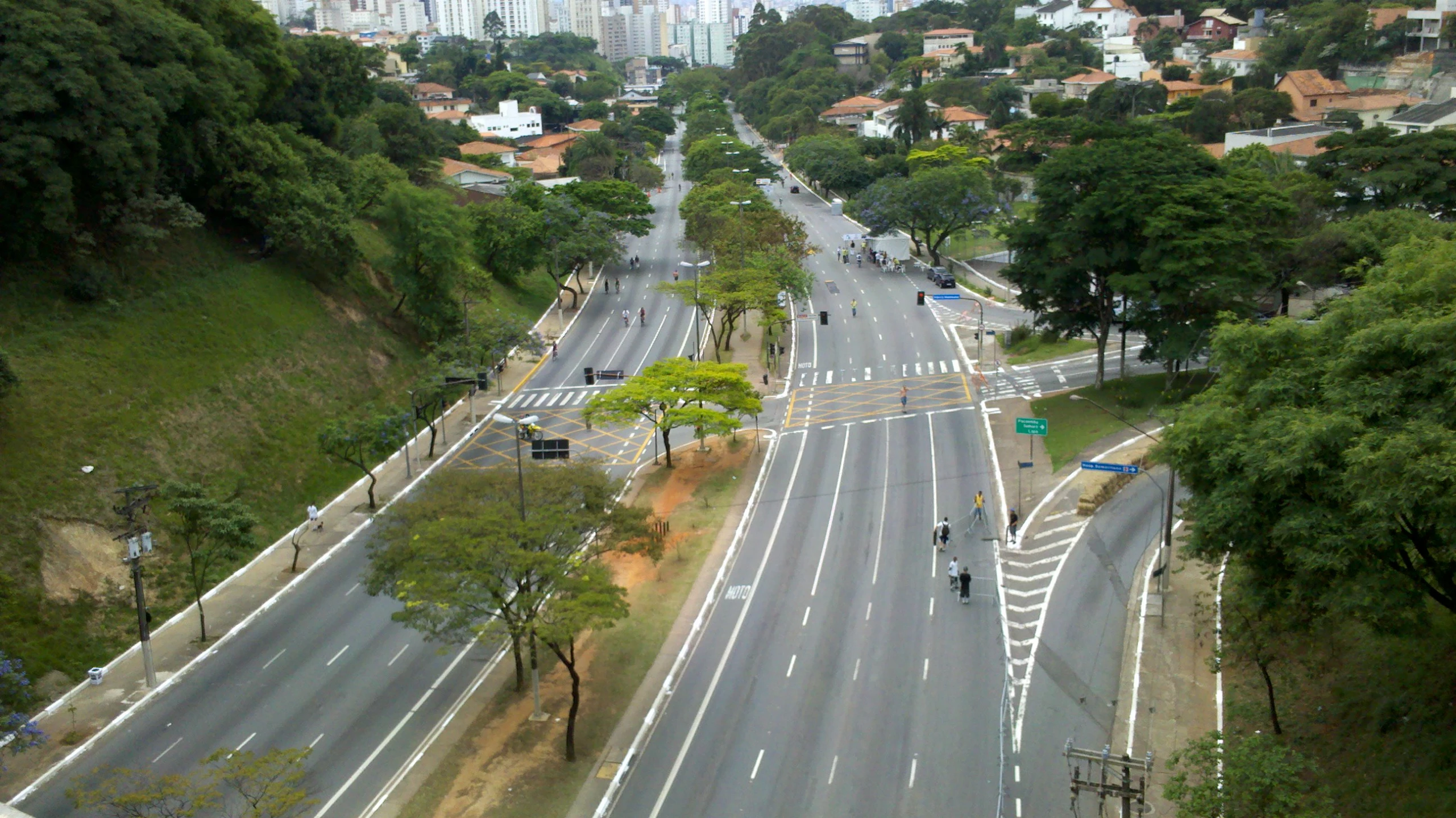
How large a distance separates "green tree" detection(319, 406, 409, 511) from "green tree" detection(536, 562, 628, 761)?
17.8 meters

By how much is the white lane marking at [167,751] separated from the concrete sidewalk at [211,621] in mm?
2109

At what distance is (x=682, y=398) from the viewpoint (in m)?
48.0

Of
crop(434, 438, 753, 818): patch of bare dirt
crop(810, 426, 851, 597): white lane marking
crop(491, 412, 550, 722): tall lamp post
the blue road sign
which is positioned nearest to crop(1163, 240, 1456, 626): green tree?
the blue road sign

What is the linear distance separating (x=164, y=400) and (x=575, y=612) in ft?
81.0

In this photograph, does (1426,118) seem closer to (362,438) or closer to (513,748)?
(362,438)

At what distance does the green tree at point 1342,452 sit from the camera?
21.5 m

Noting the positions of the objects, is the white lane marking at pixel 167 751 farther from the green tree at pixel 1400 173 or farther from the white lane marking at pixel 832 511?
the green tree at pixel 1400 173

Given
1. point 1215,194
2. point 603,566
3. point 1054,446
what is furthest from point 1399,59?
point 603,566

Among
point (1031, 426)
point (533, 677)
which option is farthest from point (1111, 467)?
point (533, 677)

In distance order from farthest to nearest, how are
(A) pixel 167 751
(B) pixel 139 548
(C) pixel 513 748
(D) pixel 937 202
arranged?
(D) pixel 937 202 → (B) pixel 139 548 → (A) pixel 167 751 → (C) pixel 513 748

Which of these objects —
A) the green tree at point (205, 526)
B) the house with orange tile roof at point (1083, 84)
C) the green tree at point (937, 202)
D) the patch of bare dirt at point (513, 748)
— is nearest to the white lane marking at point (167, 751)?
the green tree at point (205, 526)

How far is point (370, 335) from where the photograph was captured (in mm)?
58500

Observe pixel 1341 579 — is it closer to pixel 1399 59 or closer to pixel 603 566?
pixel 603 566

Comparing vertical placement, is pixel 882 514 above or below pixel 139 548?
below
